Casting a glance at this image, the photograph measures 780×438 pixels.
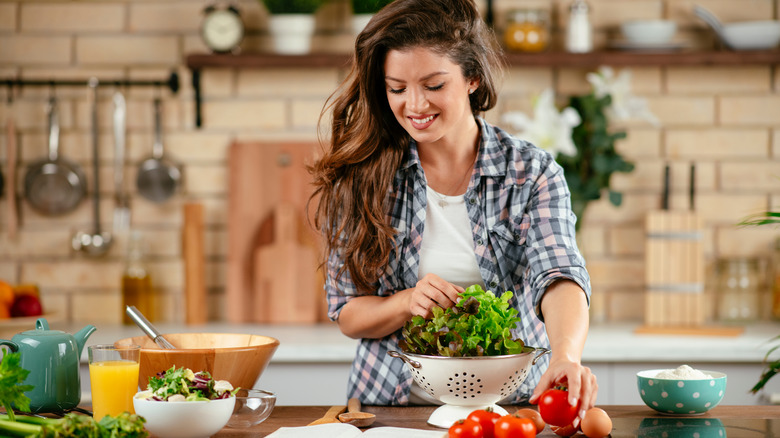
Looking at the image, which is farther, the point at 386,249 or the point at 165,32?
the point at 165,32

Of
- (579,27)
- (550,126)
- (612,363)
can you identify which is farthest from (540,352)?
(579,27)

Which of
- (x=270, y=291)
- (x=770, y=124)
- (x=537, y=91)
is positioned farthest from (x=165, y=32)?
(x=770, y=124)

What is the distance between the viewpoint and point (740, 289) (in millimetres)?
3023

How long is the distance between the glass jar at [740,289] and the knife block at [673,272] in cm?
18

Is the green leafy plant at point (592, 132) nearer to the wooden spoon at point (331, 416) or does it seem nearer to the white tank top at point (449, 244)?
the white tank top at point (449, 244)

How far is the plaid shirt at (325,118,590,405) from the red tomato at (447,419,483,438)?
18.6 inches

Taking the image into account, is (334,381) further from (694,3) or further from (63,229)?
(694,3)

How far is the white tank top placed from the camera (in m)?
1.82

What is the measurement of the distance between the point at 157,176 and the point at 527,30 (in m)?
1.44

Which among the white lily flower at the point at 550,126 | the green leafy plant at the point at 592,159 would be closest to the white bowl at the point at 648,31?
the green leafy plant at the point at 592,159

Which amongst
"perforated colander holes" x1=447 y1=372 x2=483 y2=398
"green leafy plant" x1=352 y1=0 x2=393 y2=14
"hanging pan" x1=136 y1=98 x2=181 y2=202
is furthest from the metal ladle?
"perforated colander holes" x1=447 y1=372 x2=483 y2=398

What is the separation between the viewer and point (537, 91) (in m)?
3.12

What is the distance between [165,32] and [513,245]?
1891mm

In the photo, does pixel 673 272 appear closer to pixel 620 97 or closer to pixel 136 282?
pixel 620 97
